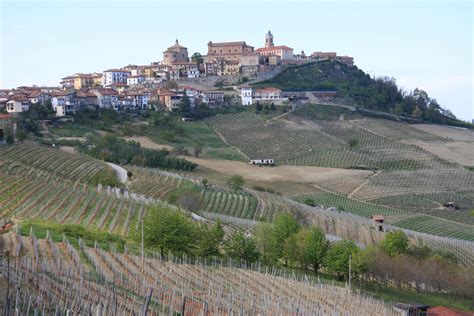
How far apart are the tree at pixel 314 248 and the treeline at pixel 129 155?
102 ft

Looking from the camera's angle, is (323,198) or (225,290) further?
(323,198)

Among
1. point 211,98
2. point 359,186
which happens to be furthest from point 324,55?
point 359,186

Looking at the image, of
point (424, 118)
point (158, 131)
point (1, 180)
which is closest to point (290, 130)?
point (158, 131)

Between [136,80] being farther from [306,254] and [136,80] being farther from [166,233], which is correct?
[166,233]

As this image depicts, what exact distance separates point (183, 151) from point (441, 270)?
45.0m

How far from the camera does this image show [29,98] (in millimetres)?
81688

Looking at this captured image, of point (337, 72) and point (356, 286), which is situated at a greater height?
point (337, 72)

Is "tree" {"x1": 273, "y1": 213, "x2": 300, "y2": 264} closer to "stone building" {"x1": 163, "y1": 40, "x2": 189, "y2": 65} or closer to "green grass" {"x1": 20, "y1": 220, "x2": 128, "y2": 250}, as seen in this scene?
"green grass" {"x1": 20, "y1": 220, "x2": 128, "y2": 250}

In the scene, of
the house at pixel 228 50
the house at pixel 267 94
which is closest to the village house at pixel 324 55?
the house at pixel 228 50

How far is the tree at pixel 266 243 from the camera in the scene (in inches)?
1288

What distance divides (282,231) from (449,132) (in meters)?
66.7

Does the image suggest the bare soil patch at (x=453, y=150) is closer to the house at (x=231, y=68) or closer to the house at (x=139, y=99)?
the house at (x=139, y=99)

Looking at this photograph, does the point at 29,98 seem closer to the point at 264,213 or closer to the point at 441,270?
the point at 264,213

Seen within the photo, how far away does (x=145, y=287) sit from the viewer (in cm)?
1970
